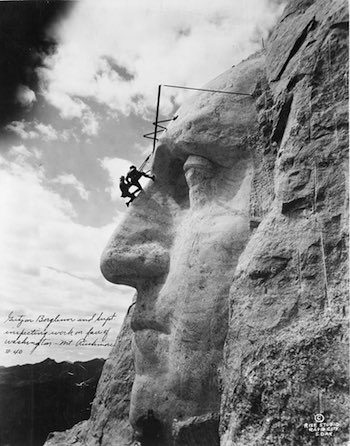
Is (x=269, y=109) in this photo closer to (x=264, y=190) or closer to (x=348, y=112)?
(x=264, y=190)

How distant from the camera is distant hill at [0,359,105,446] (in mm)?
3428

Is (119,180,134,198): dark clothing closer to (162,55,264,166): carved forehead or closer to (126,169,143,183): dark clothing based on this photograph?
(126,169,143,183): dark clothing

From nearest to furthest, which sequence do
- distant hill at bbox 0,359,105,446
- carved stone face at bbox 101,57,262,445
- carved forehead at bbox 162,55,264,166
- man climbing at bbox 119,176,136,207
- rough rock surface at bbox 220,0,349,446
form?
rough rock surface at bbox 220,0,349,446 < carved stone face at bbox 101,57,262,445 < carved forehead at bbox 162,55,264,166 < man climbing at bbox 119,176,136,207 < distant hill at bbox 0,359,105,446

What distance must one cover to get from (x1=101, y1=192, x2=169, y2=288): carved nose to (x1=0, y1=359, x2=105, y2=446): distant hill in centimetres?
103

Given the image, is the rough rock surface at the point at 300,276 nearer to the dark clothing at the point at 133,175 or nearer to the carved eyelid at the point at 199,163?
the carved eyelid at the point at 199,163

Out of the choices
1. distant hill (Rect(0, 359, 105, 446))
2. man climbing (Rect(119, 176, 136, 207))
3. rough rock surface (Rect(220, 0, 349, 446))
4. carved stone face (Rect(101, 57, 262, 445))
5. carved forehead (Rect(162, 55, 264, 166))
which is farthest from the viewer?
distant hill (Rect(0, 359, 105, 446))

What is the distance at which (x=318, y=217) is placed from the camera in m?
2.02

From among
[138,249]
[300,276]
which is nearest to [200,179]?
[138,249]

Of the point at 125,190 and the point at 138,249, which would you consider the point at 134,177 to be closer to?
the point at 125,190

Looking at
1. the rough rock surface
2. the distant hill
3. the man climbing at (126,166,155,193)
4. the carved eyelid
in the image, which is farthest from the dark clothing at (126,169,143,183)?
the distant hill

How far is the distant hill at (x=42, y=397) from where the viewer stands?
3.43m

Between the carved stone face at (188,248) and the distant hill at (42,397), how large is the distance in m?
1.10

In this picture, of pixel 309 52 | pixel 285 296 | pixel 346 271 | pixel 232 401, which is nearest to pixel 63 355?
pixel 232 401

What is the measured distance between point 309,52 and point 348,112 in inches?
15.3
